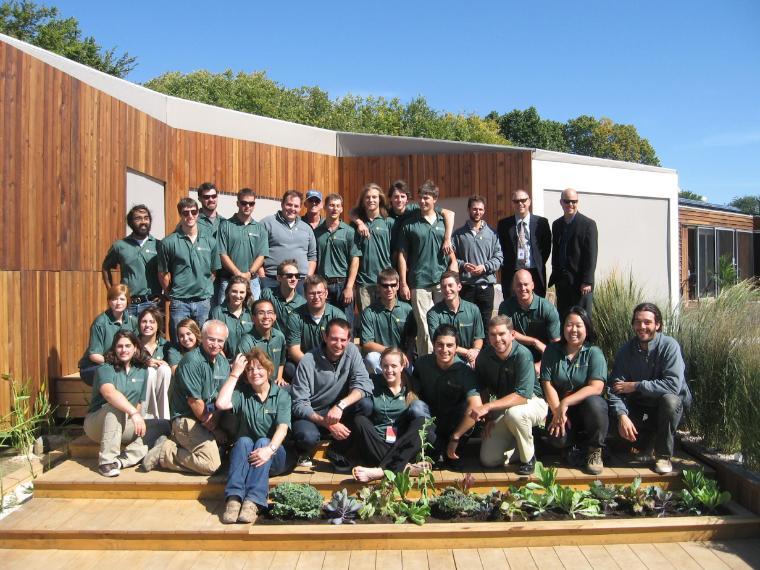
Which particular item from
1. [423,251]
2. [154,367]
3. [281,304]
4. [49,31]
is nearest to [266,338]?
[281,304]

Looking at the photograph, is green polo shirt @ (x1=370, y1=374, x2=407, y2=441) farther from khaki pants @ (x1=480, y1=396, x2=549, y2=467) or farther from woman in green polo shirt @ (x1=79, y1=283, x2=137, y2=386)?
woman in green polo shirt @ (x1=79, y1=283, x2=137, y2=386)

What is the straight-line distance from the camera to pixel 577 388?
16.8 ft

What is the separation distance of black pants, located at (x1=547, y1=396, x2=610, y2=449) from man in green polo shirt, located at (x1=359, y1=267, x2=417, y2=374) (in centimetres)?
134

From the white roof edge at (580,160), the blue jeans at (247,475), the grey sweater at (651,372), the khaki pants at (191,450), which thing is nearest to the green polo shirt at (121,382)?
the khaki pants at (191,450)

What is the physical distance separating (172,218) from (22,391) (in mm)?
3652

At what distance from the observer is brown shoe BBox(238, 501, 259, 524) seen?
4293mm

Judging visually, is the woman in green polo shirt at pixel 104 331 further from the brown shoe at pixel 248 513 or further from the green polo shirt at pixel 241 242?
the brown shoe at pixel 248 513

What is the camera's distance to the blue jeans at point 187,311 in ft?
18.9

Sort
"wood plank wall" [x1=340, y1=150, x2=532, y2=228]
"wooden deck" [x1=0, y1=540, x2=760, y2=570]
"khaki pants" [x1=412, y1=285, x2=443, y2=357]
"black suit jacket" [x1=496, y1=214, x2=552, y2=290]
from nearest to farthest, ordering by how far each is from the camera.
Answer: "wooden deck" [x1=0, y1=540, x2=760, y2=570] → "khaki pants" [x1=412, y1=285, x2=443, y2=357] → "black suit jacket" [x1=496, y1=214, x2=552, y2=290] → "wood plank wall" [x1=340, y1=150, x2=532, y2=228]

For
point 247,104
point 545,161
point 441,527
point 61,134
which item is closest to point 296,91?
point 247,104

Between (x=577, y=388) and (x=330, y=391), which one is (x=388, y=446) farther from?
(x=577, y=388)

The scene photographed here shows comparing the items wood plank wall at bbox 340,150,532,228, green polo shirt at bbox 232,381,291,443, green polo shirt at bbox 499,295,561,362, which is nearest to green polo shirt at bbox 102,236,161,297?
green polo shirt at bbox 232,381,291,443

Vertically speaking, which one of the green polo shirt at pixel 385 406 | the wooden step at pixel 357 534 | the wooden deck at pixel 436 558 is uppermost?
the green polo shirt at pixel 385 406

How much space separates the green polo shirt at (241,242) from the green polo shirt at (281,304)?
41 centimetres
